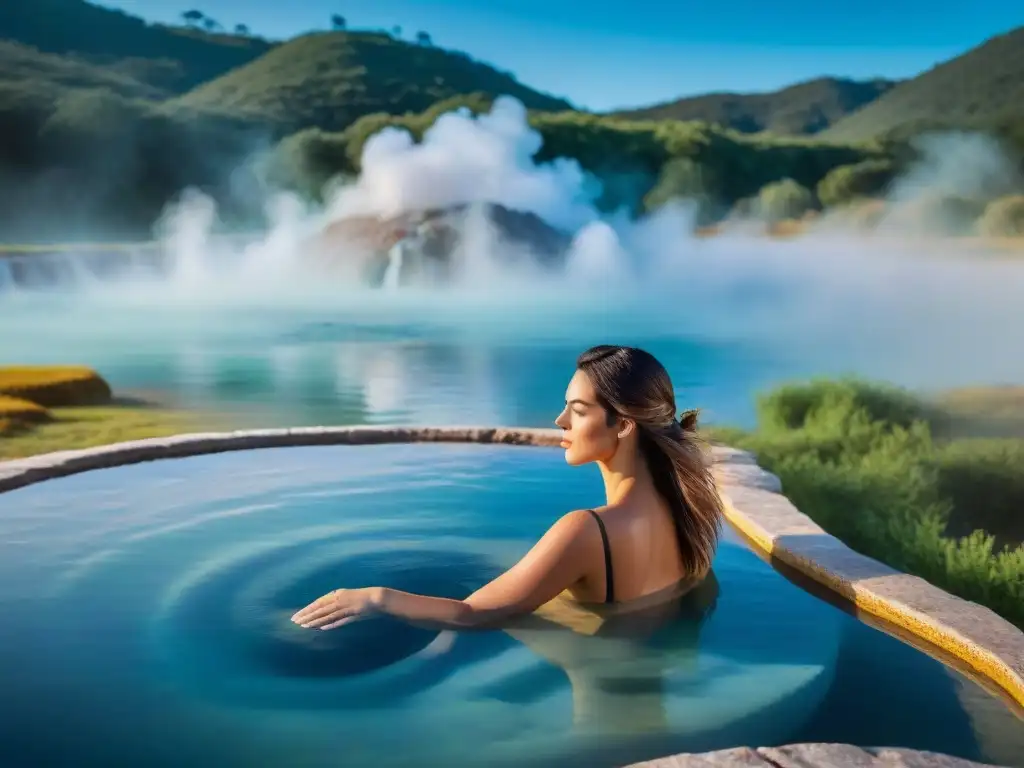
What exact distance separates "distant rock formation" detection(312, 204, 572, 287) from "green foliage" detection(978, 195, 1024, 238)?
12.8m

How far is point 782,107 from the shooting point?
63938 mm

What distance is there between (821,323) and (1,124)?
28124 mm

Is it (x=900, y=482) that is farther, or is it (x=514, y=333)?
(x=514, y=333)

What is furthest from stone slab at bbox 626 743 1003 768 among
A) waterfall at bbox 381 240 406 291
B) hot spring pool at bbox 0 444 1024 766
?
waterfall at bbox 381 240 406 291

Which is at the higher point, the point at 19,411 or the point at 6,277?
the point at 6,277

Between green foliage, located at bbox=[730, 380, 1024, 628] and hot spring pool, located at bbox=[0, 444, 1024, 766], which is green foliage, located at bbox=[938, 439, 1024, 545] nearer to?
green foliage, located at bbox=[730, 380, 1024, 628]

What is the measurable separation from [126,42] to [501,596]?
2604 inches

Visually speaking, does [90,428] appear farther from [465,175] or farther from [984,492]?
[465,175]

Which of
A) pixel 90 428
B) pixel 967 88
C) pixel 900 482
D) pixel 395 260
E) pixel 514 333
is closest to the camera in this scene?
pixel 900 482

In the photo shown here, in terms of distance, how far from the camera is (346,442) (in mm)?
5742

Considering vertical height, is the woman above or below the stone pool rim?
above

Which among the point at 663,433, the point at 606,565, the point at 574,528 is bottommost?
the point at 606,565

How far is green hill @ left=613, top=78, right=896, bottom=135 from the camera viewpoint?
60.2m

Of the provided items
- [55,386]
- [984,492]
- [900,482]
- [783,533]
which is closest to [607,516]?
[783,533]
